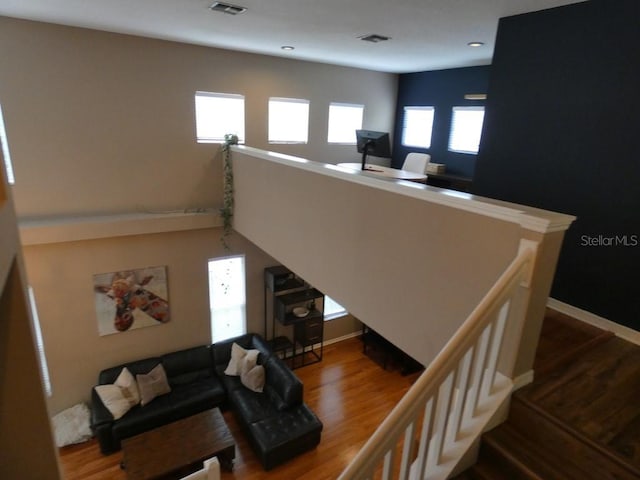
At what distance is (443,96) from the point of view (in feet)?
21.4

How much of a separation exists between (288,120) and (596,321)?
205 inches

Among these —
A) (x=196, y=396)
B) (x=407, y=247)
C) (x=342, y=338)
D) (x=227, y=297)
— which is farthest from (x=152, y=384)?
(x=407, y=247)

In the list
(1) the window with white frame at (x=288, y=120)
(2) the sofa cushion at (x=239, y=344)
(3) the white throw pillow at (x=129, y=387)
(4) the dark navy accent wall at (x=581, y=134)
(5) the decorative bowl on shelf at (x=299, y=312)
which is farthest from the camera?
(5) the decorative bowl on shelf at (x=299, y=312)

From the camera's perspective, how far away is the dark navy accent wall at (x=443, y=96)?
238 inches

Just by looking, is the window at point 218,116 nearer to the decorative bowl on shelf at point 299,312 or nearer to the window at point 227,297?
the window at point 227,297

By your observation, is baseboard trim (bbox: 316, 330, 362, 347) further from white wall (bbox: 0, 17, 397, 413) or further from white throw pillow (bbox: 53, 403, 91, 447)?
white throw pillow (bbox: 53, 403, 91, 447)

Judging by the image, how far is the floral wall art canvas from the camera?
5.32 m

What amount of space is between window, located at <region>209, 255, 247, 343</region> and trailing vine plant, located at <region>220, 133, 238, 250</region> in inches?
26.4

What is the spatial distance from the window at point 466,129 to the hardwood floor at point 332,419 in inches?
162

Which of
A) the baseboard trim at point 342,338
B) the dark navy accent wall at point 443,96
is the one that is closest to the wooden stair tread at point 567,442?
the dark navy accent wall at point 443,96

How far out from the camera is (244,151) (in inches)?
196

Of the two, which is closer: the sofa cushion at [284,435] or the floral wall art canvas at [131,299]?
the sofa cushion at [284,435]

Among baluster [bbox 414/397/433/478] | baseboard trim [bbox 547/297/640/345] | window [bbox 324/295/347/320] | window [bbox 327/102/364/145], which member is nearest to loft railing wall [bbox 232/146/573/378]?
baluster [bbox 414/397/433/478]

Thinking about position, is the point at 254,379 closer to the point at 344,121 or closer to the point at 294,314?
the point at 294,314
